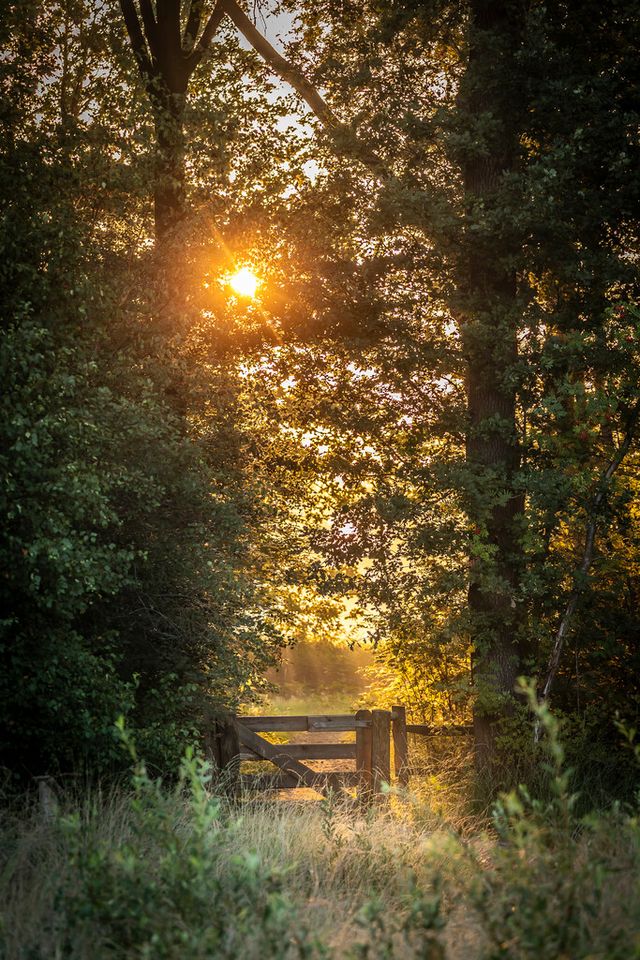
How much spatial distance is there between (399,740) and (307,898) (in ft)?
20.2

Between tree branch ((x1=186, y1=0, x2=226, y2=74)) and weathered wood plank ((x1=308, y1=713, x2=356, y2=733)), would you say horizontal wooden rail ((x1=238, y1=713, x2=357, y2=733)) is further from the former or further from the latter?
tree branch ((x1=186, y1=0, x2=226, y2=74))

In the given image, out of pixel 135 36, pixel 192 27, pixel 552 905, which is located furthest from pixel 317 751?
pixel 192 27

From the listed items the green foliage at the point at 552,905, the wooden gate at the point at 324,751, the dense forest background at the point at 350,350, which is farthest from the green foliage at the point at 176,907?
the wooden gate at the point at 324,751

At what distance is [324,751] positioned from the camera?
11.0 meters

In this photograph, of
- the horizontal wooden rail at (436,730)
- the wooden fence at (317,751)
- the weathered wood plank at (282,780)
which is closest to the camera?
the weathered wood plank at (282,780)

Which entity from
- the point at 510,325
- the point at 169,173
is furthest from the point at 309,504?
the point at 169,173

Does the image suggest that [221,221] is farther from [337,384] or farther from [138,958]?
[138,958]

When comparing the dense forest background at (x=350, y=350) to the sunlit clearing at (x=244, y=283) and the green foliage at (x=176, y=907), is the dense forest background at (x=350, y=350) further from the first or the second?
the green foliage at (x=176, y=907)

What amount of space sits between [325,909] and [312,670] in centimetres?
2358

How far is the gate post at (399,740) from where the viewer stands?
1157cm

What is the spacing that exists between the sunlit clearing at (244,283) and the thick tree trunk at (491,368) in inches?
113

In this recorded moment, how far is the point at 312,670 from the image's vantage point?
28.6 m

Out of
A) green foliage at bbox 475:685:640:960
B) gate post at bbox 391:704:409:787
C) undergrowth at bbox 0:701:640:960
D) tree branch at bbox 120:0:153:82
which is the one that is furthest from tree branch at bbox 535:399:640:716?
tree branch at bbox 120:0:153:82

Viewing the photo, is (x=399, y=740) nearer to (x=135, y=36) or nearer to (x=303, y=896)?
(x=303, y=896)
